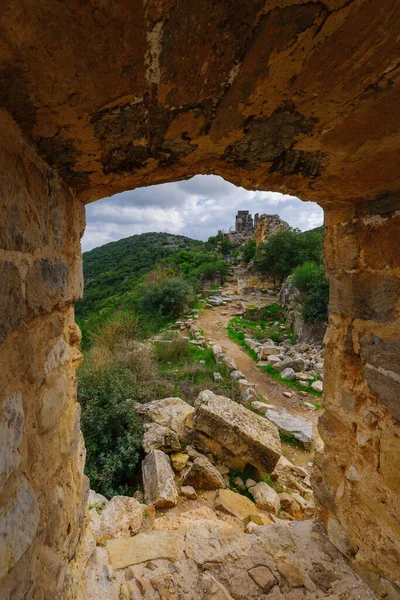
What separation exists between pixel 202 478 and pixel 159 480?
1.69 feet

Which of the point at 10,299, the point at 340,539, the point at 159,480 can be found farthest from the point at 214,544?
the point at 10,299

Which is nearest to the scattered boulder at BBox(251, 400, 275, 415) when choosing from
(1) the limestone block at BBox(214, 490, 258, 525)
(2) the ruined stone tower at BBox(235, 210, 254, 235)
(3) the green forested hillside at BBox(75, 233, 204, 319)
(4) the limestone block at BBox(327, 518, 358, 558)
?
(1) the limestone block at BBox(214, 490, 258, 525)

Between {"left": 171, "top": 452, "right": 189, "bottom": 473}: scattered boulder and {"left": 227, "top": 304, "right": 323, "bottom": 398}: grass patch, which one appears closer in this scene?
{"left": 171, "top": 452, "right": 189, "bottom": 473}: scattered boulder

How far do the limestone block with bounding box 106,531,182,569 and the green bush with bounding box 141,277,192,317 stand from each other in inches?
392

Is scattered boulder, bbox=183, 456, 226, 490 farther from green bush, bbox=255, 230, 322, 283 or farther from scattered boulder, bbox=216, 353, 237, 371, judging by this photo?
green bush, bbox=255, 230, 322, 283

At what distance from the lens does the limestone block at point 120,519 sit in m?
2.30

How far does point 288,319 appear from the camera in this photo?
10258 mm

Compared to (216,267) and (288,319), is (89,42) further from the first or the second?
(216,267)

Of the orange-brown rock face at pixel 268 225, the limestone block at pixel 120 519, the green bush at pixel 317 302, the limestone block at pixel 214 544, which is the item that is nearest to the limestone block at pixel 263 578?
the limestone block at pixel 214 544

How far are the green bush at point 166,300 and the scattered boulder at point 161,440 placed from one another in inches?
319

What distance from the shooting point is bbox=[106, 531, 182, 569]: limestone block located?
185 cm

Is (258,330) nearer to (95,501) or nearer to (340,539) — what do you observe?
(95,501)

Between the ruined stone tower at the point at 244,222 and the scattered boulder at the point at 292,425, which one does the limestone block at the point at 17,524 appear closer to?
the scattered boulder at the point at 292,425

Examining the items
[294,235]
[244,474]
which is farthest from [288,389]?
[294,235]
